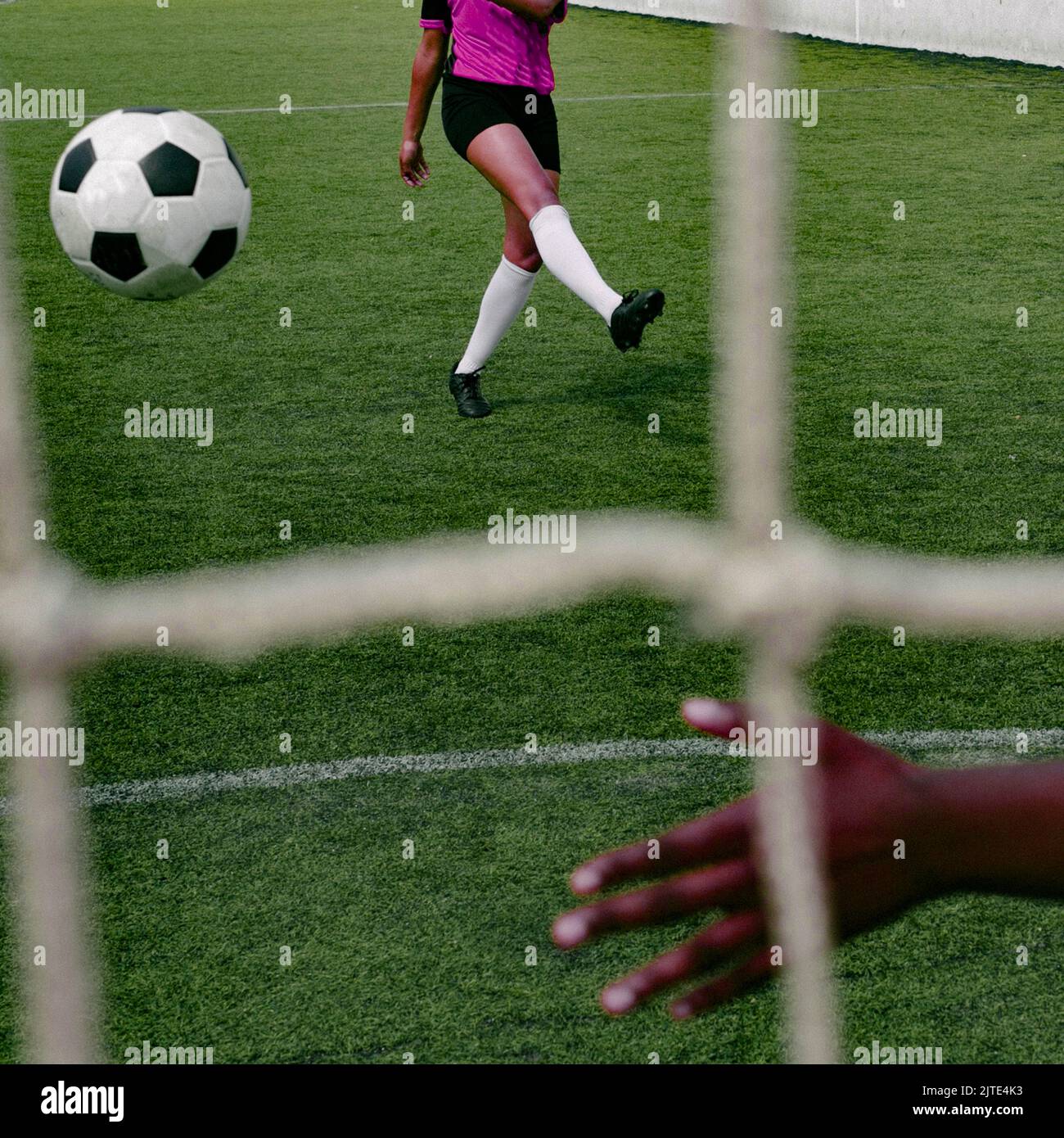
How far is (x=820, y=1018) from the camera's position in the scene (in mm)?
1690

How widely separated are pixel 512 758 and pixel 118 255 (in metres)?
1.32

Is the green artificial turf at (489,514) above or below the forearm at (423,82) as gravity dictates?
below

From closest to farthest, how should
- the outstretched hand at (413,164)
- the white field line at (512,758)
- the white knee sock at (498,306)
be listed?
the white field line at (512,758) < the white knee sock at (498,306) < the outstretched hand at (413,164)

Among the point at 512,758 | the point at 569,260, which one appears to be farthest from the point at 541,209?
the point at 512,758

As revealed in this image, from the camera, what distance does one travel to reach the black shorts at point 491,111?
460 centimetres

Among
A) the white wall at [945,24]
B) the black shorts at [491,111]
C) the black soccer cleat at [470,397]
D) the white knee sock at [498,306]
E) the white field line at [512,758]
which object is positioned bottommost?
the white field line at [512,758]

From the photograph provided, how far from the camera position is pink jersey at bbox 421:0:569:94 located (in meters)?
4.58

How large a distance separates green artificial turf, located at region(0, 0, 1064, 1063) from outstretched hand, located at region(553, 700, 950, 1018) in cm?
90

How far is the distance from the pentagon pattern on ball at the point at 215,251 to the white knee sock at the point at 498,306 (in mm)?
1440

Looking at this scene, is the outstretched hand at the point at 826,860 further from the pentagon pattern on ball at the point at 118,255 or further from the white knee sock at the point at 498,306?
the white knee sock at the point at 498,306

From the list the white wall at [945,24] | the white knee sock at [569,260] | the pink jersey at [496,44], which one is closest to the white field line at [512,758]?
the white knee sock at [569,260]

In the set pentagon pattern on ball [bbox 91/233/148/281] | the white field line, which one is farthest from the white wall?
the white field line

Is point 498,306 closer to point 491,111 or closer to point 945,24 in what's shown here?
point 491,111
